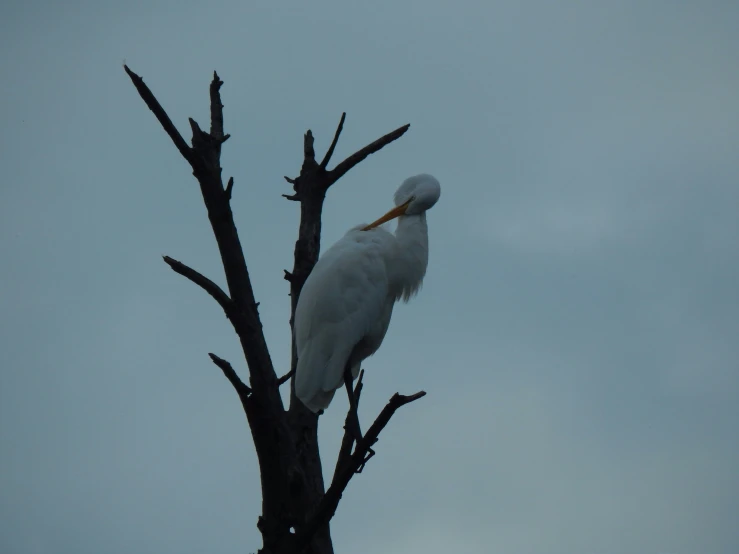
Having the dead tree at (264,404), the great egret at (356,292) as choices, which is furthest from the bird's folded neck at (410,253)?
the dead tree at (264,404)

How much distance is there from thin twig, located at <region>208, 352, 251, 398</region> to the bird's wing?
1.61 m

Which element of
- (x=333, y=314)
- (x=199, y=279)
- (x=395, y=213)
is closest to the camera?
(x=199, y=279)

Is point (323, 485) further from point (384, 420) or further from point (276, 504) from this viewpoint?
point (384, 420)

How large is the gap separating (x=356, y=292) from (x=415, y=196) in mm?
990

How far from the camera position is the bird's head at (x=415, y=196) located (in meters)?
6.87

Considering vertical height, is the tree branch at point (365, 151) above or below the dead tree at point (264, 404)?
above

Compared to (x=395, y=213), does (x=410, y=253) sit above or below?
below

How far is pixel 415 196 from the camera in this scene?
22.7 ft

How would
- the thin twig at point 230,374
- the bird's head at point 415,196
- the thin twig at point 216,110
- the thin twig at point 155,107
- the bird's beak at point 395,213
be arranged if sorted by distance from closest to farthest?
1. the thin twig at point 230,374
2. the thin twig at point 155,107
3. the thin twig at point 216,110
4. the bird's head at point 415,196
5. the bird's beak at point 395,213

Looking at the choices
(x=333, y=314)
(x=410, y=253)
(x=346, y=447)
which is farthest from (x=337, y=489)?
(x=410, y=253)

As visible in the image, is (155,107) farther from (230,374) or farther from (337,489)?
(337,489)

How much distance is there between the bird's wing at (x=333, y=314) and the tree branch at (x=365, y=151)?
0.67m

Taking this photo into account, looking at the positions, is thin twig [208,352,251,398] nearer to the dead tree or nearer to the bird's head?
the dead tree

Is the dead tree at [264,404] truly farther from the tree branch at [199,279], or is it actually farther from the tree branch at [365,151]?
the tree branch at [365,151]
